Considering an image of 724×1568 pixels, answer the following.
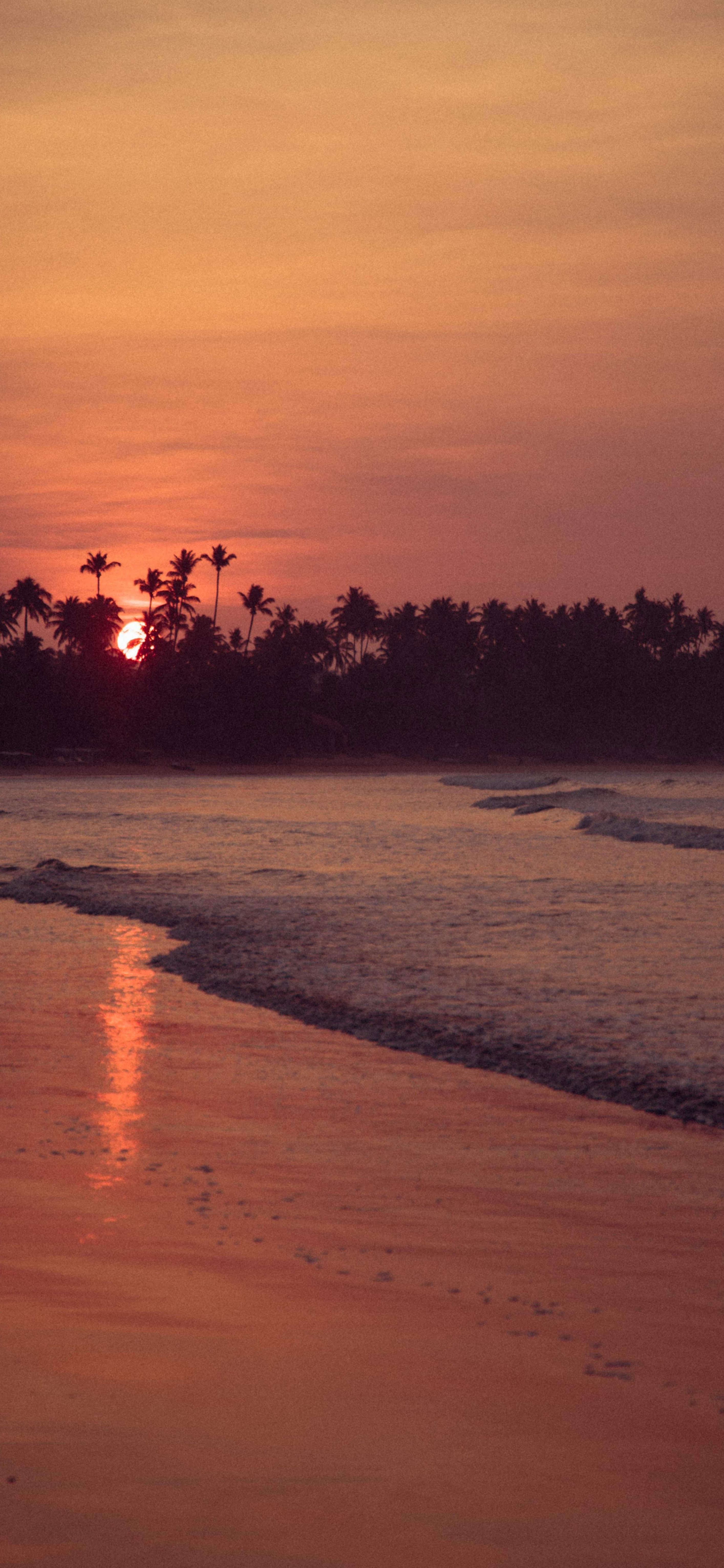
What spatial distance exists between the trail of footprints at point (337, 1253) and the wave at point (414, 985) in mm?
2796

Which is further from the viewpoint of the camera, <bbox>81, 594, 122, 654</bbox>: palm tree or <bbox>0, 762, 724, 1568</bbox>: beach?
<bbox>81, 594, 122, 654</bbox>: palm tree

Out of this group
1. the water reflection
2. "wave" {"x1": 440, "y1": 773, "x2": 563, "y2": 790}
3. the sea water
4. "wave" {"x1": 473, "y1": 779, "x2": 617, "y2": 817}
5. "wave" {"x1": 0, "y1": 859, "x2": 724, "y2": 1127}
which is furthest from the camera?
"wave" {"x1": 440, "y1": 773, "x2": 563, "y2": 790}

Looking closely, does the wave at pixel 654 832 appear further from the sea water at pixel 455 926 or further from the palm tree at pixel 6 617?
the palm tree at pixel 6 617

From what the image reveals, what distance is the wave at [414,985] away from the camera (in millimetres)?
8359

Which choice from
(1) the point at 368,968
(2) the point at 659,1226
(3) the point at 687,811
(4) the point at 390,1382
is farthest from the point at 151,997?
(3) the point at 687,811

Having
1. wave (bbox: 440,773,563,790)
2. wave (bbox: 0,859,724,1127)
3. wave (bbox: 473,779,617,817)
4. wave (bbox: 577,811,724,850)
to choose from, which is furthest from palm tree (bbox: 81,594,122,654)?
wave (bbox: 0,859,724,1127)

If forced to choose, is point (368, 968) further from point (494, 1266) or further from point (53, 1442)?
point (53, 1442)

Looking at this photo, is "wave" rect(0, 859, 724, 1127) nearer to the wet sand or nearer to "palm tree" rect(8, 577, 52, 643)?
the wet sand

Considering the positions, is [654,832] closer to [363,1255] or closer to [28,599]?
[363,1255]

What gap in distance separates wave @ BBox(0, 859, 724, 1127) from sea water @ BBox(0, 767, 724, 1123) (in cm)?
3

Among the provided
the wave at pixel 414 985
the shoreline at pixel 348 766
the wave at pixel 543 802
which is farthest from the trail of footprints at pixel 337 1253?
the shoreline at pixel 348 766

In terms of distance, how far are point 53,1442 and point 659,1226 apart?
2839mm

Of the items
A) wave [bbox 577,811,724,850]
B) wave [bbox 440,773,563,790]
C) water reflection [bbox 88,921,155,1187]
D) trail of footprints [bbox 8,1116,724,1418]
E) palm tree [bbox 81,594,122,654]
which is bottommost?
water reflection [bbox 88,921,155,1187]

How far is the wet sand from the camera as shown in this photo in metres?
3.34
